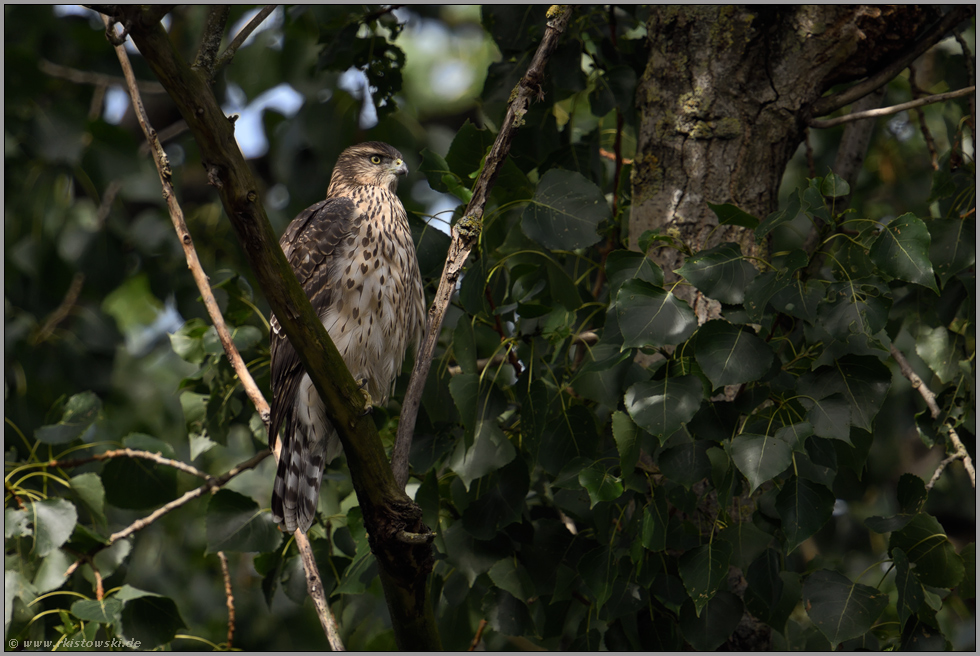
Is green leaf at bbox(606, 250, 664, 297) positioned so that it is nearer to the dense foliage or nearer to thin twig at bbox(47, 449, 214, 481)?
the dense foliage

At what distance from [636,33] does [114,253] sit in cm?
295

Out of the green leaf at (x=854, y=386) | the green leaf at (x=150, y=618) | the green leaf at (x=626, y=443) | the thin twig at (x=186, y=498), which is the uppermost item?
the green leaf at (x=854, y=386)

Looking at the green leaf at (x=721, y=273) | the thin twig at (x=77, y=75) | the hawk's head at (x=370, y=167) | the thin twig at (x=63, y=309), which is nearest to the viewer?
the green leaf at (x=721, y=273)

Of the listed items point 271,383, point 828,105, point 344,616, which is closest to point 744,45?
point 828,105

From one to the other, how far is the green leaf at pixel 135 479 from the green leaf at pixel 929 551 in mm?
2489

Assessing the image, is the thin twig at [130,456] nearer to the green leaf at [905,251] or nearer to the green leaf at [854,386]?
the green leaf at [854,386]

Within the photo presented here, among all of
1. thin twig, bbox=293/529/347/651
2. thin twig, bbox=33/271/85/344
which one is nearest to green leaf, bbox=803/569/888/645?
thin twig, bbox=293/529/347/651

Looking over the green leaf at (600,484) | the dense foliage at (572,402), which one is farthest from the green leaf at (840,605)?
the green leaf at (600,484)

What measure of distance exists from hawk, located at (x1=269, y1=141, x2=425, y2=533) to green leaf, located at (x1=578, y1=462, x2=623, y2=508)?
51.3 inches

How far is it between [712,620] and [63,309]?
4039 mm

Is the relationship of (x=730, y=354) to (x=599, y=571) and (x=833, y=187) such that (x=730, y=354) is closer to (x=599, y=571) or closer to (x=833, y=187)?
(x=833, y=187)

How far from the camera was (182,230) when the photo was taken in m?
2.38

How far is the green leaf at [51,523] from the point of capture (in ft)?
8.92

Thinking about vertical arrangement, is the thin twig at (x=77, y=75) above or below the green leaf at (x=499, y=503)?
above
